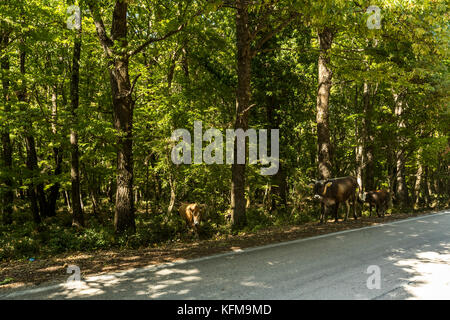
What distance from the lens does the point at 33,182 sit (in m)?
14.0

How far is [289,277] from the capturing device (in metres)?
5.35

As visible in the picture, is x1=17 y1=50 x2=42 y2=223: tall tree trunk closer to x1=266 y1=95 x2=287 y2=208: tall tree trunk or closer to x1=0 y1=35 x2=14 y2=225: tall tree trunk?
x1=0 y1=35 x2=14 y2=225: tall tree trunk

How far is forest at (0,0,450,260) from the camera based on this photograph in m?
9.03

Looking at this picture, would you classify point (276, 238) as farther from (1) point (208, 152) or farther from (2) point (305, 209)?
(2) point (305, 209)

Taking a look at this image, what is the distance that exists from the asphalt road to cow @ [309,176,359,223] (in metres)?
3.51

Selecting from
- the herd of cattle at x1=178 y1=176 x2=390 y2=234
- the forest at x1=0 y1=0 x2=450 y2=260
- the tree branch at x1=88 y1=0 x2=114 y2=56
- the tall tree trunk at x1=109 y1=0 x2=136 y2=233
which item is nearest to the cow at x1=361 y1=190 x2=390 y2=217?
the forest at x1=0 y1=0 x2=450 y2=260

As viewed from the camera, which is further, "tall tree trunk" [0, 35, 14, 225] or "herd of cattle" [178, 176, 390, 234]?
"tall tree trunk" [0, 35, 14, 225]

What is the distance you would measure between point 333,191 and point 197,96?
8.16m

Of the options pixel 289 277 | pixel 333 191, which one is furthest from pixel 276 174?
pixel 289 277

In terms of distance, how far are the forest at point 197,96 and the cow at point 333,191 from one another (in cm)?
146

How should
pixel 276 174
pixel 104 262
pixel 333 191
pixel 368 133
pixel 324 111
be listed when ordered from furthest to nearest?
pixel 368 133 < pixel 276 174 < pixel 324 111 < pixel 333 191 < pixel 104 262

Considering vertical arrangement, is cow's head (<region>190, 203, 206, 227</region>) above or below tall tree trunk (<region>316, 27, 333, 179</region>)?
below

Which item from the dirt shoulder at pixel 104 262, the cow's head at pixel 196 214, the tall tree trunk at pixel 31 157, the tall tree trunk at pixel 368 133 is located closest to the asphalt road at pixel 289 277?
the dirt shoulder at pixel 104 262

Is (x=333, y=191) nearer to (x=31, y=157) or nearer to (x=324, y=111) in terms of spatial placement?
(x=324, y=111)
